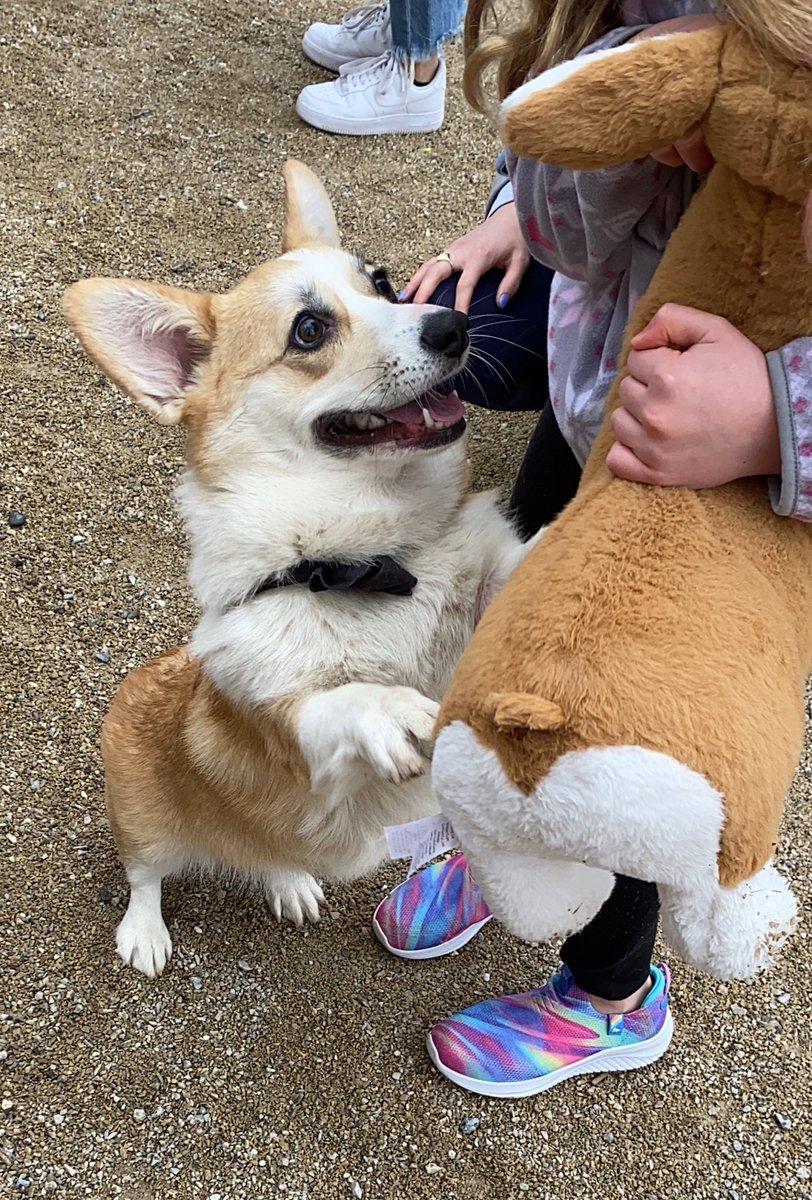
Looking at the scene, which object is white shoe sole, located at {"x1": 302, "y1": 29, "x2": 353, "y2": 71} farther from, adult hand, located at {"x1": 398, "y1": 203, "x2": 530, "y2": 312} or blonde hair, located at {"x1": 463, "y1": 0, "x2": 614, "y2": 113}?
blonde hair, located at {"x1": 463, "y1": 0, "x2": 614, "y2": 113}

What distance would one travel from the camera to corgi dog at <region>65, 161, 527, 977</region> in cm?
173

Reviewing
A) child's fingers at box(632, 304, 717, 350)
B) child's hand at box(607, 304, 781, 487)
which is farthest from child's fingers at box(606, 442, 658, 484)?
child's fingers at box(632, 304, 717, 350)

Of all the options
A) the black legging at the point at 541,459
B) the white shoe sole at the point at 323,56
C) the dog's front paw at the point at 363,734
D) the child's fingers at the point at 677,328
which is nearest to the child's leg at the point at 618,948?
the black legging at the point at 541,459

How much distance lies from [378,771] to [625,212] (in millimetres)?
898

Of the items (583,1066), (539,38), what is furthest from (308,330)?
(583,1066)

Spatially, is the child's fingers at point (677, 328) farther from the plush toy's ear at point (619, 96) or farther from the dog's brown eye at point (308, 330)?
the dog's brown eye at point (308, 330)

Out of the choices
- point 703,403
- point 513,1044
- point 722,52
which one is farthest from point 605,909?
point 722,52

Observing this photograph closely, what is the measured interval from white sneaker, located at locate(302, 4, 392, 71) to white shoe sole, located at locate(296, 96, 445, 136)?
0.36m

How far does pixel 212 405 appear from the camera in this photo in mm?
2006

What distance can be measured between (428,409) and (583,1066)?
4.91 ft

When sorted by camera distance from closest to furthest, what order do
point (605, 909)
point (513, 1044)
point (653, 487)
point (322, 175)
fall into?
point (653, 487)
point (605, 909)
point (513, 1044)
point (322, 175)

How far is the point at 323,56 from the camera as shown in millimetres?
4785

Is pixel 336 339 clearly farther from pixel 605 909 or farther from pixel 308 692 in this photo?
pixel 605 909

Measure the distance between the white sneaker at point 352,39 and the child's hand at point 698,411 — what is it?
4.15m
